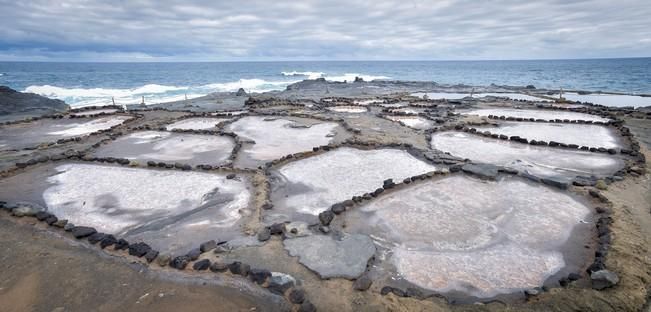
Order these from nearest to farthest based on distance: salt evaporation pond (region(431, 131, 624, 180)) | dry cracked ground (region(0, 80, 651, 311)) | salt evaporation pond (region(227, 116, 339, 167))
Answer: dry cracked ground (region(0, 80, 651, 311)) < salt evaporation pond (region(431, 131, 624, 180)) < salt evaporation pond (region(227, 116, 339, 167))

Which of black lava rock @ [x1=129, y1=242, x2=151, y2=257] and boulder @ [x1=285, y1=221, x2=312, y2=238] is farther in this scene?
boulder @ [x1=285, y1=221, x2=312, y2=238]

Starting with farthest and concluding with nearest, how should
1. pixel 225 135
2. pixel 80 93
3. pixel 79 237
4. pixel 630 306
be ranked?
pixel 80 93, pixel 225 135, pixel 79 237, pixel 630 306

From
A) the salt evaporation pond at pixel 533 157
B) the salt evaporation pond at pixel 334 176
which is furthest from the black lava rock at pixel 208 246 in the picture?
the salt evaporation pond at pixel 533 157

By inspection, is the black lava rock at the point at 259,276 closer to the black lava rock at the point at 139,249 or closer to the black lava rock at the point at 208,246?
the black lava rock at the point at 208,246

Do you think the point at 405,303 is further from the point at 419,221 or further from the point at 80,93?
the point at 80,93

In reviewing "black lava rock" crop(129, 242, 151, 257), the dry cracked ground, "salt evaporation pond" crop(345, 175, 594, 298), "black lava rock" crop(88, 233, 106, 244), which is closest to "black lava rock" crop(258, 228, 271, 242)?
the dry cracked ground

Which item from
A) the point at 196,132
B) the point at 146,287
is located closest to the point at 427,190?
the point at 146,287

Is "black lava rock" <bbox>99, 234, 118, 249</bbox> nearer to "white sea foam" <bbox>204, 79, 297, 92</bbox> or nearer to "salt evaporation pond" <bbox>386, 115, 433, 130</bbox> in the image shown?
"salt evaporation pond" <bbox>386, 115, 433, 130</bbox>
